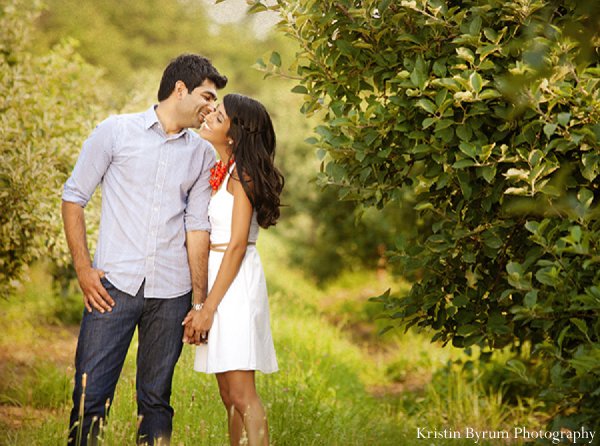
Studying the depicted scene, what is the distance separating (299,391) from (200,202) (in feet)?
7.56

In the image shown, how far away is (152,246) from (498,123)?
1.73 m

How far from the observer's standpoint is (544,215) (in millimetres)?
3162

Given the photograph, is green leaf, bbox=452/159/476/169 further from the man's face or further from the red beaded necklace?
the man's face

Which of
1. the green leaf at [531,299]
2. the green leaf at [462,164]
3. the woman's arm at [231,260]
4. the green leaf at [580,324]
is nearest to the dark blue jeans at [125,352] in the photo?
the woman's arm at [231,260]

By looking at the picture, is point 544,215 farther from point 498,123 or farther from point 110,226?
point 110,226

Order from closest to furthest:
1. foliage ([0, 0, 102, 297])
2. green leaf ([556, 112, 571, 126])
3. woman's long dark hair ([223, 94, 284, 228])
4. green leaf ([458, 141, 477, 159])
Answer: green leaf ([556, 112, 571, 126])
green leaf ([458, 141, 477, 159])
woman's long dark hair ([223, 94, 284, 228])
foliage ([0, 0, 102, 297])

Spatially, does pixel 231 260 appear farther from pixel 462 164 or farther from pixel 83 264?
pixel 462 164

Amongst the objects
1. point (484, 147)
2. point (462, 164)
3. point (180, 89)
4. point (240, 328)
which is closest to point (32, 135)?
point (180, 89)

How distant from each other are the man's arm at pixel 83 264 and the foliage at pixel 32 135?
2.04m

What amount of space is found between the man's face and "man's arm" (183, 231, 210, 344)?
0.58 m

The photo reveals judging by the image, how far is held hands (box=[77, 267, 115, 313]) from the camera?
3496 mm

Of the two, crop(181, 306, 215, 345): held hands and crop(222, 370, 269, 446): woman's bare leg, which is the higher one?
crop(181, 306, 215, 345): held hands

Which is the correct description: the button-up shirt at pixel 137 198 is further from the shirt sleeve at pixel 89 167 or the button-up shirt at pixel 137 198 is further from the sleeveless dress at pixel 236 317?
the sleeveless dress at pixel 236 317

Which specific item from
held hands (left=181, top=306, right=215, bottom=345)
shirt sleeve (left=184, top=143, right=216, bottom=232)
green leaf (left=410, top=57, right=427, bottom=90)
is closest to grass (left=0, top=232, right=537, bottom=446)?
held hands (left=181, top=306, right=215, bottom=345)
